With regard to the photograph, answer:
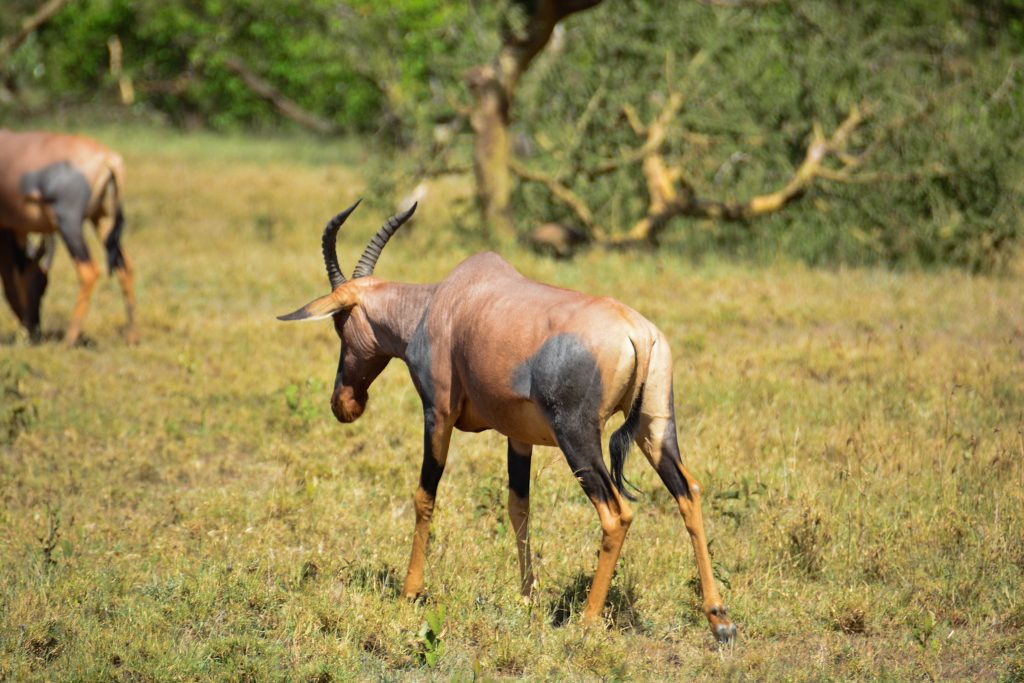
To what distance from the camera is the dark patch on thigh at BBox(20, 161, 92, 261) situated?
10.5 meters

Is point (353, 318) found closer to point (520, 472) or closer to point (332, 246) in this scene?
point (332, 246)

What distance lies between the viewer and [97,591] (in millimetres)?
5699

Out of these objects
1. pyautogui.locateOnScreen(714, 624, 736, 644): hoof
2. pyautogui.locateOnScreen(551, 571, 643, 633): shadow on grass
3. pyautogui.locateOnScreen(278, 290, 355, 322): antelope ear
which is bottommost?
pyautogui.locateOnScreen(551, 571, 643, 633): shadow on grass

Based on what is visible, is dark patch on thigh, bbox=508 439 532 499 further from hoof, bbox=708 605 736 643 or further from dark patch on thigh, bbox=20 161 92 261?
dark patch on thigh, bbox=20 161 92 261

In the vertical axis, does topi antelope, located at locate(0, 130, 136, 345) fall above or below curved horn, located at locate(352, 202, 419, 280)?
below

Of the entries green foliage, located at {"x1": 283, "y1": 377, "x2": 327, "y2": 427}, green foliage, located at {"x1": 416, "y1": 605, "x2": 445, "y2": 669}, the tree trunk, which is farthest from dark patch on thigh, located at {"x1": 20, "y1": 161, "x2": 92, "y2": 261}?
green foliage, located at {"x1": 416, "y1": 605, "x2": 445, "y2": 669}

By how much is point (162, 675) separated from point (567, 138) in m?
10.0

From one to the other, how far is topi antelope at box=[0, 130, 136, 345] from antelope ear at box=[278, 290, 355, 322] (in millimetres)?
5279

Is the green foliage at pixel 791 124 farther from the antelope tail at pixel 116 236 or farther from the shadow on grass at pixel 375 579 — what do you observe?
the shadow on grass at pixel 375 579

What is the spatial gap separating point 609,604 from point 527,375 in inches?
50.4

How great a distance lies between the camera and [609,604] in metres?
5.73

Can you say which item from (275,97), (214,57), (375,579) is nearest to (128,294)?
(375,579)

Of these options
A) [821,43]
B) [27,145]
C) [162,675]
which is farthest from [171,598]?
[821,43]

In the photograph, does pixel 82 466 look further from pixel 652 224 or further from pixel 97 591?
pixel 652 224
